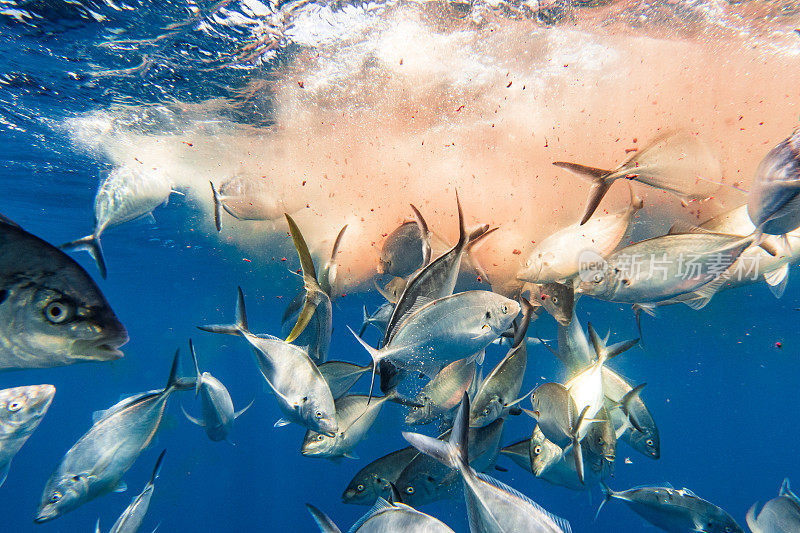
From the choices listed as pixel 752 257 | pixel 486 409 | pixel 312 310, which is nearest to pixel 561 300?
pixel 486 409

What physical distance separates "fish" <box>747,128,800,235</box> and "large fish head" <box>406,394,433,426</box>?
268 cm

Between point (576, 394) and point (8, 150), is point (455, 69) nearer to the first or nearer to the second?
point (576, 394)

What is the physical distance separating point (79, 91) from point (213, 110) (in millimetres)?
2745

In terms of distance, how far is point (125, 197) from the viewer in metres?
4.39

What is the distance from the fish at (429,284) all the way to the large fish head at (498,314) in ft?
0.89

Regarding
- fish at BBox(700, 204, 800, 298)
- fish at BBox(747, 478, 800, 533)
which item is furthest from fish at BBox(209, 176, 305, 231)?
fish at BBox(747, 478, 800, 533)

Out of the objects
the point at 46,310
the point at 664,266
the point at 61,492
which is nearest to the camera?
the point at 46,310

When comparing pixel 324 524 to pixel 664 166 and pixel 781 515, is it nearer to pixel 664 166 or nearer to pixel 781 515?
pixel 781 515

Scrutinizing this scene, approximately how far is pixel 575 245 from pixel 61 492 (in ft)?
16.9

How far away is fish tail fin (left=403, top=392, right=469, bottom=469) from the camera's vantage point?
1.90 metres

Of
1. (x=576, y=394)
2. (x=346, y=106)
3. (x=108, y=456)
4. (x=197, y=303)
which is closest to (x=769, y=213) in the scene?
(x=576, y=394)

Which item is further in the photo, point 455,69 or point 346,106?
point 346,106

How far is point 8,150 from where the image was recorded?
36.0 feet

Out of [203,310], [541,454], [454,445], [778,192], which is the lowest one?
[203,310]
